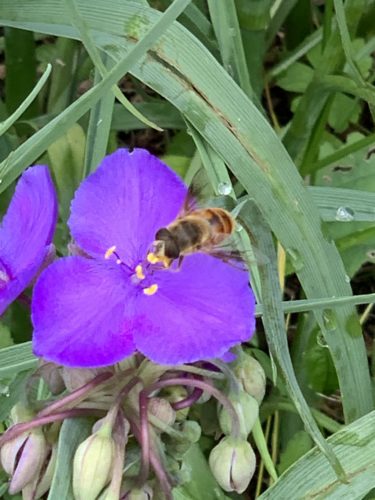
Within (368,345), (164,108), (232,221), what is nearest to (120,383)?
(232,221)

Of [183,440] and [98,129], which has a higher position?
[98,129]

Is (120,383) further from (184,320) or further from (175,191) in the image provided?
(175,191)

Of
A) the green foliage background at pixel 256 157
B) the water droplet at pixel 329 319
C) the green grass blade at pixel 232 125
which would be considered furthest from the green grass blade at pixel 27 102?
the water droplet at pixel 329 319

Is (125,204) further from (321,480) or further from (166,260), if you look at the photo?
(321,480)

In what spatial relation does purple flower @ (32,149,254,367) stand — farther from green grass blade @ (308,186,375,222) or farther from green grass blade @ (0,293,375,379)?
green grass blade @ (308,186,375,222)

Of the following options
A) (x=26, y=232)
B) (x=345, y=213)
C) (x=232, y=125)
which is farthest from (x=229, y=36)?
(x=26, y=232)

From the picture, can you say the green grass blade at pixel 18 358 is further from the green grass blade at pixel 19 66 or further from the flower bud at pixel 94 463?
the green grass blade at pixel 19 66
